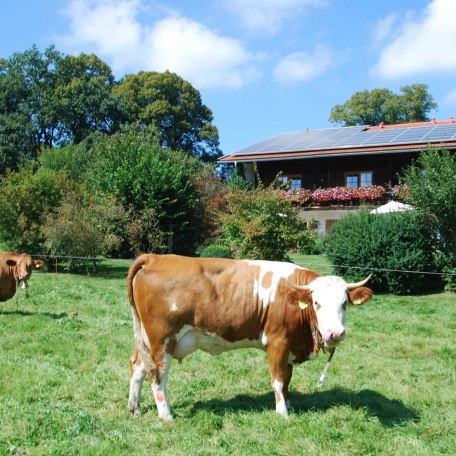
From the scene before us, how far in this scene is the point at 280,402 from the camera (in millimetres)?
5242

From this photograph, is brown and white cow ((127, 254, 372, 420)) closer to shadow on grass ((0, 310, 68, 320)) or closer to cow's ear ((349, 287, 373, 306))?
cow's ear ((349, 287, 373, 306))

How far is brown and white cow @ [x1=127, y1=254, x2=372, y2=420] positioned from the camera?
5.27 m

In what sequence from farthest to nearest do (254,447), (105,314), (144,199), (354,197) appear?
1. (354,197)
2. (144,199)
3. (105,314)
4. (254,447)

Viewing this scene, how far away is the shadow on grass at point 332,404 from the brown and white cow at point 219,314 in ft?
1.08

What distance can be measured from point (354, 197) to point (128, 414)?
889 inches

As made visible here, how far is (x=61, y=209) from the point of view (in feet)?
59.5

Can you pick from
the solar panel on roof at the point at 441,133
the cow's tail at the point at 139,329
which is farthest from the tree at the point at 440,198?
the cow's tail at the point at 139,329

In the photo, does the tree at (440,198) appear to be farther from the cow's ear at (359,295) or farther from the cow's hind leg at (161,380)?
the cow's hind leg at (161,380)

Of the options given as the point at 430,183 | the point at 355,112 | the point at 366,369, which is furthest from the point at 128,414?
the point at 355,112

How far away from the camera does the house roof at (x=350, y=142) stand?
25297mm

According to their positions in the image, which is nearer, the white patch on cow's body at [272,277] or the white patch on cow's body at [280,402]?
the white patch on cow's body at [280,402]

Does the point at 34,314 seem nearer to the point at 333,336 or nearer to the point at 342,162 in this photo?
the point at 333,336

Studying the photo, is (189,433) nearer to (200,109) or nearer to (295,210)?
(295,210)

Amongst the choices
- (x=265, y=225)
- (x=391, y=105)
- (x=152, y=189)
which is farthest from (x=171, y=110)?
(x=265, y=225)
